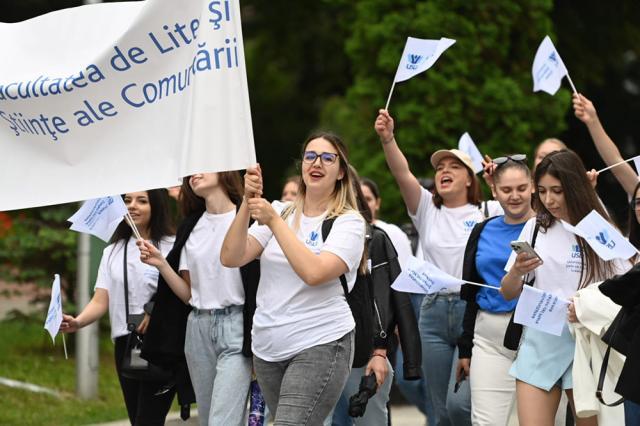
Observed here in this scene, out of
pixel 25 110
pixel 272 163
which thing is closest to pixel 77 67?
pixel 25 110

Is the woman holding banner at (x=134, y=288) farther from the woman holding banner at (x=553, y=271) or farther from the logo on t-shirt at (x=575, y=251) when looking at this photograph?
the logo on t-shirt at (x=575, y=251)

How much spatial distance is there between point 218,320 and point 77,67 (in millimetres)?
1547

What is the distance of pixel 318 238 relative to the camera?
606 centimetres

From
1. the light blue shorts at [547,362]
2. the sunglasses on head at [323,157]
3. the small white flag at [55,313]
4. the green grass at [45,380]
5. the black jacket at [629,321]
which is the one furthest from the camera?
the green grass at [45,380]

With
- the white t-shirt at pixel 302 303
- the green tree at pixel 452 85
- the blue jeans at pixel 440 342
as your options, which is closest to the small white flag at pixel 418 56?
the blue jeans at pixel 440 342

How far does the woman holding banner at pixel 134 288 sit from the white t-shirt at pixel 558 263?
2.24 metres

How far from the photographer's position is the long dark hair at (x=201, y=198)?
712 cm

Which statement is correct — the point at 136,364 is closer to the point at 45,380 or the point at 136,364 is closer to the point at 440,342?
the point at 440,342

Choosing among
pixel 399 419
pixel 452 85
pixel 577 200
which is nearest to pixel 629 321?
pixel 577 200

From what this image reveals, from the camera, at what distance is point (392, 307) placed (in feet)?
22.9

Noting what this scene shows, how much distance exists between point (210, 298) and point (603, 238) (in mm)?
2136

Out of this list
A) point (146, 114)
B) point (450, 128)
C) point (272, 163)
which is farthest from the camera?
point (272, 163)

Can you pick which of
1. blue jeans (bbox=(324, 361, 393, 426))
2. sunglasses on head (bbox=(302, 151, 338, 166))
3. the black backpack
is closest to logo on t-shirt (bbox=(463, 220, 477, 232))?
blue jeans (bbox=(324, 361, 393, 426))

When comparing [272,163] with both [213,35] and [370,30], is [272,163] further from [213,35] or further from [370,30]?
[213,35]
